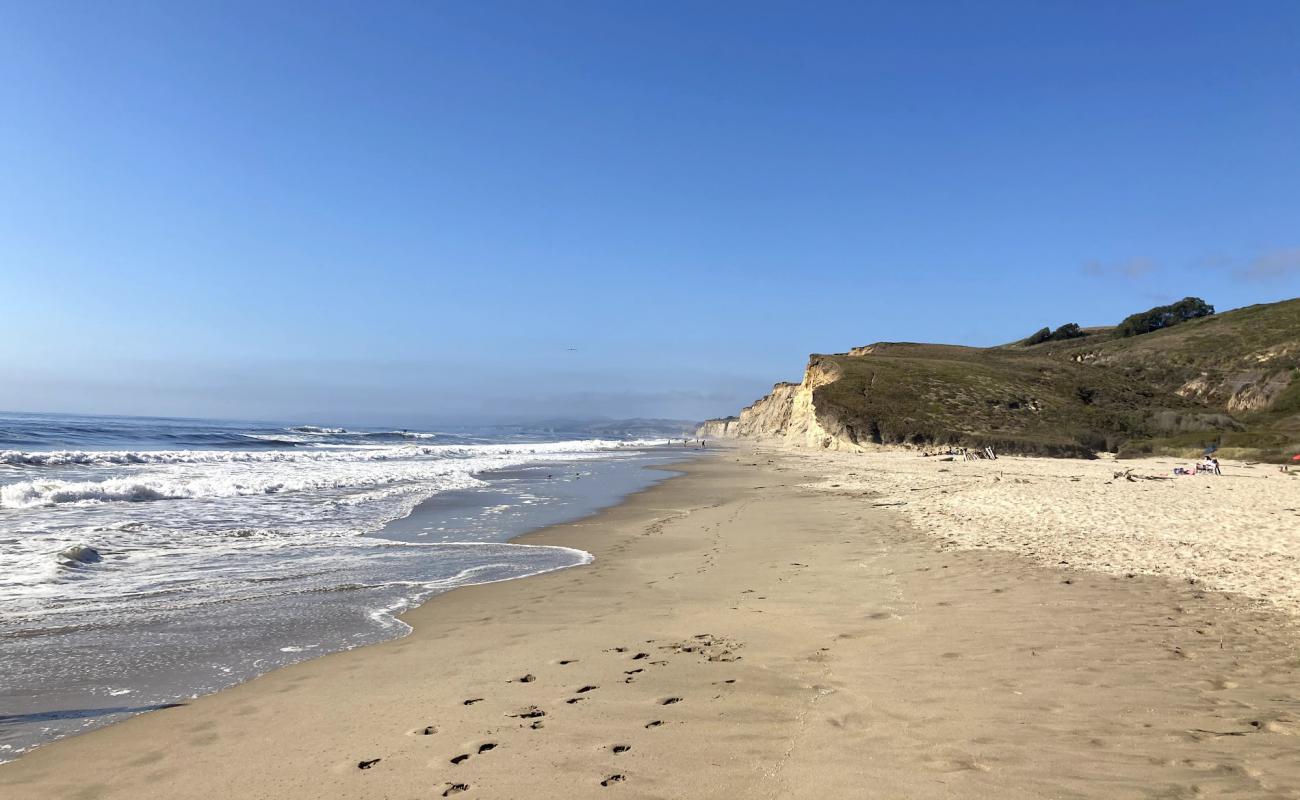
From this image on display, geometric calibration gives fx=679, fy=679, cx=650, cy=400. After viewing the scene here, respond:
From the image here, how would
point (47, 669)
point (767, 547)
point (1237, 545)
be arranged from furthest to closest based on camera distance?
point (767, 547)
point (1237, 545)
point (47, 669)

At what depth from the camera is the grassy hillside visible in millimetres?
34781

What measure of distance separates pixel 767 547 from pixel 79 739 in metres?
9.03

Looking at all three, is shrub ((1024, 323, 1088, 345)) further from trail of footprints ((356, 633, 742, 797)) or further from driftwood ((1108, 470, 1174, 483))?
trail of footprints ((356, 633, 742, 797))

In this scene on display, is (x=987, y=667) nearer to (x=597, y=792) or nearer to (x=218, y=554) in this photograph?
(x=597, y=792)

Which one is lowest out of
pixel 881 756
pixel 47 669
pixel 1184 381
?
pixel 47 669

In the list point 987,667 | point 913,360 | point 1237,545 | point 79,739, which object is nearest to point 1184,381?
point 913,360

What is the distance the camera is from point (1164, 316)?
77.8 meters

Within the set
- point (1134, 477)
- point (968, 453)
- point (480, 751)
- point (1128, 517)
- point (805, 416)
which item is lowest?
point (480, 751)

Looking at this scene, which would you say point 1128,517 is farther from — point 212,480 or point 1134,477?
point 212,480

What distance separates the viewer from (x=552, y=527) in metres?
14.6

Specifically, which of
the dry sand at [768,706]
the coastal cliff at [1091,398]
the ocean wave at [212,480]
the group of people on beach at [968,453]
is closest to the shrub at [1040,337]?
the coastal cliff at [1091,398]

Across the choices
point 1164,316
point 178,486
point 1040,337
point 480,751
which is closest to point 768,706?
point 480,751

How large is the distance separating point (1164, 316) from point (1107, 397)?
138 feet

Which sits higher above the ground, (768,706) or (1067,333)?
(1067,333)
